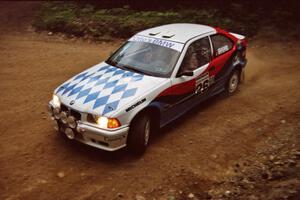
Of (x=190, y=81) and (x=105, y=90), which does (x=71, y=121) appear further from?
(x=190, y=81)

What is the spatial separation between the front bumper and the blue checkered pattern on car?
0.28 meters

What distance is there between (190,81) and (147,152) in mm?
1510

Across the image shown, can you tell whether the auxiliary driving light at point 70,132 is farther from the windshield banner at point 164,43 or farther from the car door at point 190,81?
the windshield banner at point 164,43

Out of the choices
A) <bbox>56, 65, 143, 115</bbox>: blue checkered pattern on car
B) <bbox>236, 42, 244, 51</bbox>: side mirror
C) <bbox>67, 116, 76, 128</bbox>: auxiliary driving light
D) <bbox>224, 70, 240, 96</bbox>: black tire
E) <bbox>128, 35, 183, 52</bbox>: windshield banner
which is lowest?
<bbox>224, 70, 240, 96</bbox>: black tire

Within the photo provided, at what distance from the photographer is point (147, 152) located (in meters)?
6.23

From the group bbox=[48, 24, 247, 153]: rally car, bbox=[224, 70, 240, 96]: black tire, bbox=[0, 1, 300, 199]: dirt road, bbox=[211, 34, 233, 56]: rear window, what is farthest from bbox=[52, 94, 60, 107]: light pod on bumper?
bbox=[224, 70, 240, 96]: black tire

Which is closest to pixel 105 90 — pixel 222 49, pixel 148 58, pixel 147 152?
pixel 148 58

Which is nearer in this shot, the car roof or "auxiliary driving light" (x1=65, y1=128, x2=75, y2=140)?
"auxiliary driving light" (x1=65, y1=128, x2=75, y2=140)

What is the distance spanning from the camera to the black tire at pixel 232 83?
8.20m

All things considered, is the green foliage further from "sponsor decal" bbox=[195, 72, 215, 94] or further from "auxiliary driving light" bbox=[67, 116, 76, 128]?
"auxiliary driving light" bbox=[67, 116, 76, 128]

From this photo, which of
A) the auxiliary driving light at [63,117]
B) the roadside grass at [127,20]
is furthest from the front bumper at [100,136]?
the roadside grass at [127,20]

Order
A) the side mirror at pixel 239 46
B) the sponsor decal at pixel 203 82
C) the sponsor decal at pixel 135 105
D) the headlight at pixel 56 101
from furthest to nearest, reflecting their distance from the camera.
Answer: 1. the side mirror at pixel 239 46
2. the sponsor decal at pixel 203 82
3. the headlight at pixel 56 101
4. the sponsor decal at pixel 135 105

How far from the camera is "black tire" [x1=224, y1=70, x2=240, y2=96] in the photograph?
26.9ft

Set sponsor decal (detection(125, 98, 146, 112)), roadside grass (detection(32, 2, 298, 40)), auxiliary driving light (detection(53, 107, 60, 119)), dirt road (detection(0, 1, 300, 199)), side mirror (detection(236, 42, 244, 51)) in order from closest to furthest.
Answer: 1. dirt road (detection(0, 1, 300, 199))
2. sponsor decal (detection(125, 98, 146, 112))
3. auxiliary driving light (detection(53, 107, 60, 119))
4. side mirror (detection(236, 42, 244, 51))
5. roadside grass (detection(32, 2, 298, 40))
